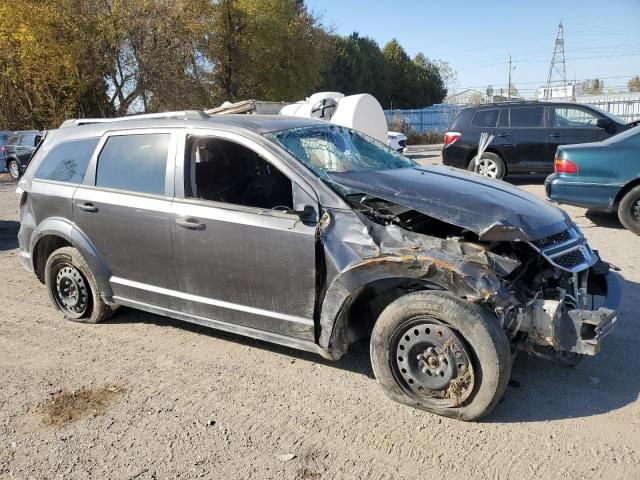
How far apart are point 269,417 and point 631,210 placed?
244 inches

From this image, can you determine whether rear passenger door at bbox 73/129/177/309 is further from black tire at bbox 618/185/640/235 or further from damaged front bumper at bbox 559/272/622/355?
black tire at bbox 618/185/640/235

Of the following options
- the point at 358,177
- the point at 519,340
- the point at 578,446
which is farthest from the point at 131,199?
the point at 578,446

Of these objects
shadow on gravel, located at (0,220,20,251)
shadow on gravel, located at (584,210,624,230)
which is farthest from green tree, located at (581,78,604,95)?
shadow on gravel, located at (0,220,20,251)

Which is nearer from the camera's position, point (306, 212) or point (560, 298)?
point (560, 298)

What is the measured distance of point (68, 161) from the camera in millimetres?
5004

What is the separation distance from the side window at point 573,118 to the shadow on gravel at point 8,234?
1035 cm

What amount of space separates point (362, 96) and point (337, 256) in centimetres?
679

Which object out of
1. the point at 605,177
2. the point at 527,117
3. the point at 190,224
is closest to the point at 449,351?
the point at 190,224

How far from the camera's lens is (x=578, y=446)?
2994 mm

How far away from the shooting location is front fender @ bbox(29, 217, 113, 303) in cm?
465

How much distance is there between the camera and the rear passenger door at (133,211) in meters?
4.22

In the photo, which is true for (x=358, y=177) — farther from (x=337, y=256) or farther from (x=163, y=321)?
(x=163, y=321)

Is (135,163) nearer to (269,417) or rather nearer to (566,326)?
(269,417)

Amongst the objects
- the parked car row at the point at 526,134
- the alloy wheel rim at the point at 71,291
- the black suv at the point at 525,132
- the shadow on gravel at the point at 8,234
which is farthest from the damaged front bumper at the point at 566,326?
the black suv at the point at 525,132
